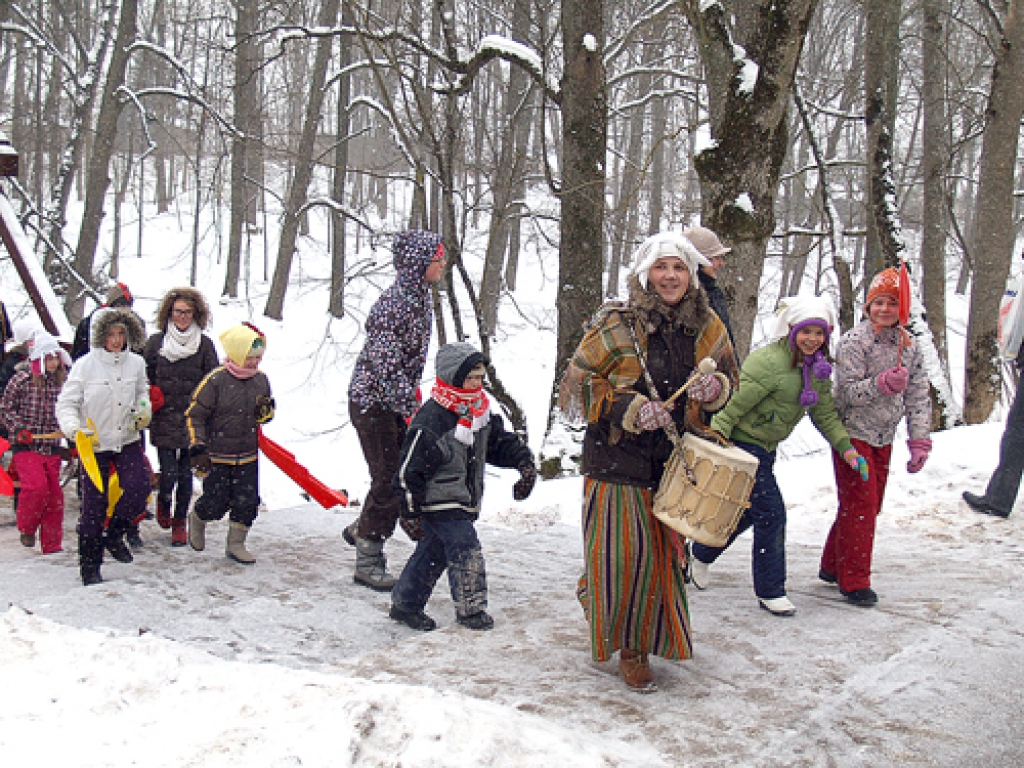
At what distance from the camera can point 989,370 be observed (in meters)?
10.6

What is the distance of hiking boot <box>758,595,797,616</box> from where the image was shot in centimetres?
457

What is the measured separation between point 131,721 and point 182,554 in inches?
124

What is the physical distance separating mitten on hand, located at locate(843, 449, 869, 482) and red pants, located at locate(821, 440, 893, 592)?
0.11 m

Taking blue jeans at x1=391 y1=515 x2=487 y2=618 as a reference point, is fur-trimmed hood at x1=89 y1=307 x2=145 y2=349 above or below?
above

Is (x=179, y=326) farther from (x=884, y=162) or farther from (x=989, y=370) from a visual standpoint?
(x=989, y=370)

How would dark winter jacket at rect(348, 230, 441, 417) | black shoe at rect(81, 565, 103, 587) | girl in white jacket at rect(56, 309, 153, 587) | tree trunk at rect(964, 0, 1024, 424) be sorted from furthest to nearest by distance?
tree trunk at rect(964, 0, 1024, 424) < girl in white jacket at rect(56, 309, 153, 587) < black shoe at rect(81, 565, 103, 587) < dark winter jacket at rect(348, 230, 441, 417)

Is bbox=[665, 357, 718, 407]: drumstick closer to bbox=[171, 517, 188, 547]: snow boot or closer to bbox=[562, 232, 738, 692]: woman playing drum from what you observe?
bbox=[562, 232, 738, 692]: woman playing drum

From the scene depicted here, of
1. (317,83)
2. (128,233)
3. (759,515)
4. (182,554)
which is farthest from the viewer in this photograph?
(128,233)

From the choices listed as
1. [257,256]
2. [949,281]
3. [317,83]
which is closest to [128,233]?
[257,256]

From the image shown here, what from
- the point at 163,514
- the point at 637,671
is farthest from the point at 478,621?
the point at 163,514

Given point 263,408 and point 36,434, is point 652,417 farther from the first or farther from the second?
point 36,434

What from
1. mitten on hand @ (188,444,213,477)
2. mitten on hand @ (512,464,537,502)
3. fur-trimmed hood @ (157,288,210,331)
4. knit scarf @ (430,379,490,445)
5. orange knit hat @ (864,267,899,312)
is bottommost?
mitten on hand @ (188,444,213,477)

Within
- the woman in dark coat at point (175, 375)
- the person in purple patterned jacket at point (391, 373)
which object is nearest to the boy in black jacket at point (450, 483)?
the person in purple patterned jacket at point (391, 373)

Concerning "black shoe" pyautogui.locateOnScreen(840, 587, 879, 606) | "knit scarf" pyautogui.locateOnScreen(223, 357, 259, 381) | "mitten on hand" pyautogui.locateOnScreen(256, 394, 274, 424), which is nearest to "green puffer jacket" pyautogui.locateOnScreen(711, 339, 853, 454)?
"black shoe" pyautogui.locateOnScreen(840, 587, 879, 606)
